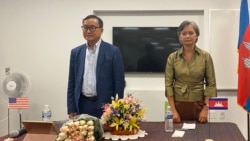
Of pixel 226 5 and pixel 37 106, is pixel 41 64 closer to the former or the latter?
pixel 37 106

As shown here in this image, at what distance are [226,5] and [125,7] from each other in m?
1.27

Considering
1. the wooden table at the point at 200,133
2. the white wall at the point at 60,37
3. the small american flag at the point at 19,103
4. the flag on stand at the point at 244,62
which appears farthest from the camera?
the white wall at the point at 60,37

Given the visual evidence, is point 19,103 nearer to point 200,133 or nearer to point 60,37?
point 60,37

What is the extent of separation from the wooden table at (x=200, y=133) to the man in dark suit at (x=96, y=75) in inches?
16.3

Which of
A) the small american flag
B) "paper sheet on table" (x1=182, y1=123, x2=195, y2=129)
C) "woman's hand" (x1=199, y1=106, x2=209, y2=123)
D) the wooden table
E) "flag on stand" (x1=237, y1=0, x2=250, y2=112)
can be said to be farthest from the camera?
the small american flag

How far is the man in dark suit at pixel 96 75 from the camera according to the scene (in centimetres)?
279

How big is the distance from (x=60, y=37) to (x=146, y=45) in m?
1.16

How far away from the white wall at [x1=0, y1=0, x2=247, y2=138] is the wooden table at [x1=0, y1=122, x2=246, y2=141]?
1.85 m

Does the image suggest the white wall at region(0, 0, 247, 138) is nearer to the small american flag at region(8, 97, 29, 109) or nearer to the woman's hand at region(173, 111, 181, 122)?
Answer: the small american flag at region(8, 97, 29, 109)

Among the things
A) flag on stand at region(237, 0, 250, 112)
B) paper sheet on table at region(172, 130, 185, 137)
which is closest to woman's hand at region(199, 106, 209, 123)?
paper sheet on table at region(172, 130, 185, 137)

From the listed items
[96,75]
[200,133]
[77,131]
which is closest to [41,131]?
[77,131]

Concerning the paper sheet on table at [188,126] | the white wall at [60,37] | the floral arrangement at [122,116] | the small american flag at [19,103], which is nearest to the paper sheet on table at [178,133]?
the paper sheet on table at [188,126]

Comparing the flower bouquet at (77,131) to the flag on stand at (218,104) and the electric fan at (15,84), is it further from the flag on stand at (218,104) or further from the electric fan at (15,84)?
the electric fan at (15,84)

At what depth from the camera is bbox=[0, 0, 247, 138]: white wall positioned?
4359mm
